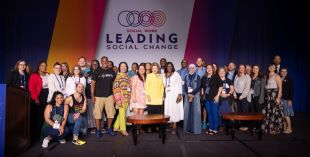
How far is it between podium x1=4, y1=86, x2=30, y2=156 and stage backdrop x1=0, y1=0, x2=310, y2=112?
416cm

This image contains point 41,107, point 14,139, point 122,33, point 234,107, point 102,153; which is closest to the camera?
point 14,139

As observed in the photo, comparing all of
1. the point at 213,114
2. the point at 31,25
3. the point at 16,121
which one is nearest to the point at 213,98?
the point at 213,114

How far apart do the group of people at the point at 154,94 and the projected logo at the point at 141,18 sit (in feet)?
8.46

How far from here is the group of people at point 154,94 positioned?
584 cm

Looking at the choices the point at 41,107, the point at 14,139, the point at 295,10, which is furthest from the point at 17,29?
the point at 295,10

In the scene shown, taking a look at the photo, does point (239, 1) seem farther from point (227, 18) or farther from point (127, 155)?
point (127, 155)

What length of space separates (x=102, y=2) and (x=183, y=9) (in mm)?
2225

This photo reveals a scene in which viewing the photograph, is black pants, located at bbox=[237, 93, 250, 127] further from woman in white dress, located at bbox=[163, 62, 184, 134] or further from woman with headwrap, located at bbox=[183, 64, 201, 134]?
woman in white dress, located at bbox=[163, 62, 184, 134]

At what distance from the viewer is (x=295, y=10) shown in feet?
30.0

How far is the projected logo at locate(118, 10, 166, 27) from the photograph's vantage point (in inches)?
351

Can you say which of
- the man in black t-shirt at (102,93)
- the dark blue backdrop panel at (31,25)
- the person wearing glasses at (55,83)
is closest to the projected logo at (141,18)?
the dark blue backdrop panel at (31,25)

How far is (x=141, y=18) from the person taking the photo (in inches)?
352

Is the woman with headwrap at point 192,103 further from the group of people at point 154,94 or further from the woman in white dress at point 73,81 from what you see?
the woman in white dress at point 73,81

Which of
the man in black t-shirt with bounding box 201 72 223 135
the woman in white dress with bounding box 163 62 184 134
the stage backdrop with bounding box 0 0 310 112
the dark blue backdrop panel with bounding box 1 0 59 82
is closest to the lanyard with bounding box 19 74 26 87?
the woman in white dress with bounding box 163 62 184 134
